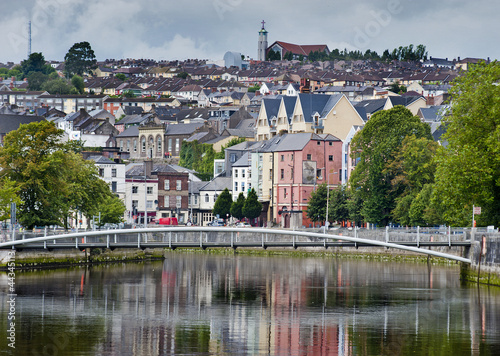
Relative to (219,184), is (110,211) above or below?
below

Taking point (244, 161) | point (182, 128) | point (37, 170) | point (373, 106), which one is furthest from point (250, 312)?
point (182, 128)

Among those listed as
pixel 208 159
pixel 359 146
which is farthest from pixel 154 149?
pixel 359 146

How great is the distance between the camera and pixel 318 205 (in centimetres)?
12000

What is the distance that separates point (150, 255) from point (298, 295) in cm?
3507

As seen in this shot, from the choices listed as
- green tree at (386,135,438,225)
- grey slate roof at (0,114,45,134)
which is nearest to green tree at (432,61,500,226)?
green tree at (386,135,438,225)

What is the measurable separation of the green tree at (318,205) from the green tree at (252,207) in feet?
39.1

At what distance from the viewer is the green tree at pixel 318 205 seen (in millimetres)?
119812

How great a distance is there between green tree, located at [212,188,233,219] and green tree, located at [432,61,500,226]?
67.3 metres

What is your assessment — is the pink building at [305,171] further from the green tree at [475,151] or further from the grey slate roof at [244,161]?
the green tree at [475,151]

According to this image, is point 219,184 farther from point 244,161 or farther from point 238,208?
point 238,208

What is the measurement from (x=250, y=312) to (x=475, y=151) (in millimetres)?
21922

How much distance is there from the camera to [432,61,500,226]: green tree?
219 feet

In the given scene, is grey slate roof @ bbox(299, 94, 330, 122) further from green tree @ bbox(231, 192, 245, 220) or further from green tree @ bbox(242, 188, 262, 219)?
green tree @ bbox(231, 192, 245, 220)

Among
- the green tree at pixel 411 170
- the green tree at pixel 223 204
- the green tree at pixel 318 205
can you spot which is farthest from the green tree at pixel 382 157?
the green tree at pixel 223 204
